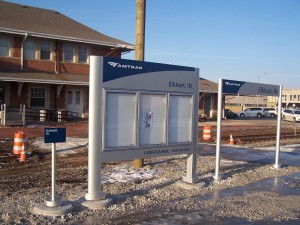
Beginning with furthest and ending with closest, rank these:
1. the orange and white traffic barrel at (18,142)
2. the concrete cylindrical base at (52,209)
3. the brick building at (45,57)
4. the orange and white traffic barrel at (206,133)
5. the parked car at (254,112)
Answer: the parked car at (254,112) < the brick building at (45,57) < the orange and white traffic barrel at (206,133) < the orange and white traffic barrel at (18,142) < the concrete cylindrical base at (52,209)

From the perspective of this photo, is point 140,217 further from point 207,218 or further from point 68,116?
point 68,116

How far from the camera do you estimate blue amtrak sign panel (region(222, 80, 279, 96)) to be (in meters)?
10.7

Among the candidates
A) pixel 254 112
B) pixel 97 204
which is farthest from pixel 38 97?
pixel 254 112

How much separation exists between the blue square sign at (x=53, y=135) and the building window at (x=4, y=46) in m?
23.3

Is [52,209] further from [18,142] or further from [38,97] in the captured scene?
[38,97]

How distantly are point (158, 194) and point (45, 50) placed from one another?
2410cm

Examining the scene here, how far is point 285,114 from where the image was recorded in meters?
52.7

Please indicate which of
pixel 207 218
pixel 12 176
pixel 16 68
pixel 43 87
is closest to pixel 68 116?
pixel 43 87

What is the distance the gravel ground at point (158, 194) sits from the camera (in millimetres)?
6816

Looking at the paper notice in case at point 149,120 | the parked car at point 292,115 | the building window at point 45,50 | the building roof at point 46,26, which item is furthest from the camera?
the parked car at point 292,115

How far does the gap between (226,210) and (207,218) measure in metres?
0.70

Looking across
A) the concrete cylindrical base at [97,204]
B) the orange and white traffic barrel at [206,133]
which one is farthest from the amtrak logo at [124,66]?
the orange and white traffic barrel at [206,133]

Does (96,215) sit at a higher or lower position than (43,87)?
lower

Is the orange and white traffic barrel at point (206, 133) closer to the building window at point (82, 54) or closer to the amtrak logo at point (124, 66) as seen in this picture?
the amtrak logo at point (124, 66)
